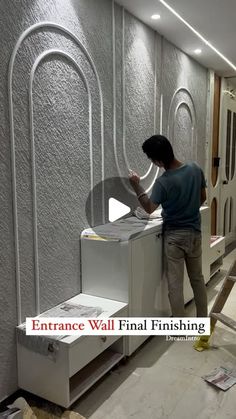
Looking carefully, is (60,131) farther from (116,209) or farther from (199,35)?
(199,35)

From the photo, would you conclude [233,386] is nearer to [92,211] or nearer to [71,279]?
[71,279]

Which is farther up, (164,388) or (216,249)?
(216,249)

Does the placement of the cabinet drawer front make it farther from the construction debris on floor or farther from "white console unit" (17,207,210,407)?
the construction debris on floor

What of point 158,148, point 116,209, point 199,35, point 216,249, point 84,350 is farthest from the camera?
point 216,249

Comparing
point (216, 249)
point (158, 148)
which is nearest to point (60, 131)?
point (158, 148)

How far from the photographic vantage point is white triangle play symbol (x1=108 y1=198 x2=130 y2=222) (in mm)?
2701

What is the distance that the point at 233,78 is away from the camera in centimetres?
489

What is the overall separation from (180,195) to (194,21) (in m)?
1.44

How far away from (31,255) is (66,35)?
127cm

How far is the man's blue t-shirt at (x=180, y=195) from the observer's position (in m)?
2.38

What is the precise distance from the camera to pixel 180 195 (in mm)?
2398

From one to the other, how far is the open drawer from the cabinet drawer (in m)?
1.89

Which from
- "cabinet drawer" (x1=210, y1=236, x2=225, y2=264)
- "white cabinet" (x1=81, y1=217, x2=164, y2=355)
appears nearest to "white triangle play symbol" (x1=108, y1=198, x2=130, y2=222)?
"white cabinet" (x1=81, y1=217, x2=164, y2=355)

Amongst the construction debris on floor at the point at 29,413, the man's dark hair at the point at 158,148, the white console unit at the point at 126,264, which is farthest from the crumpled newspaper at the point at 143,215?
the construction debris on floor at the point at 29,413
